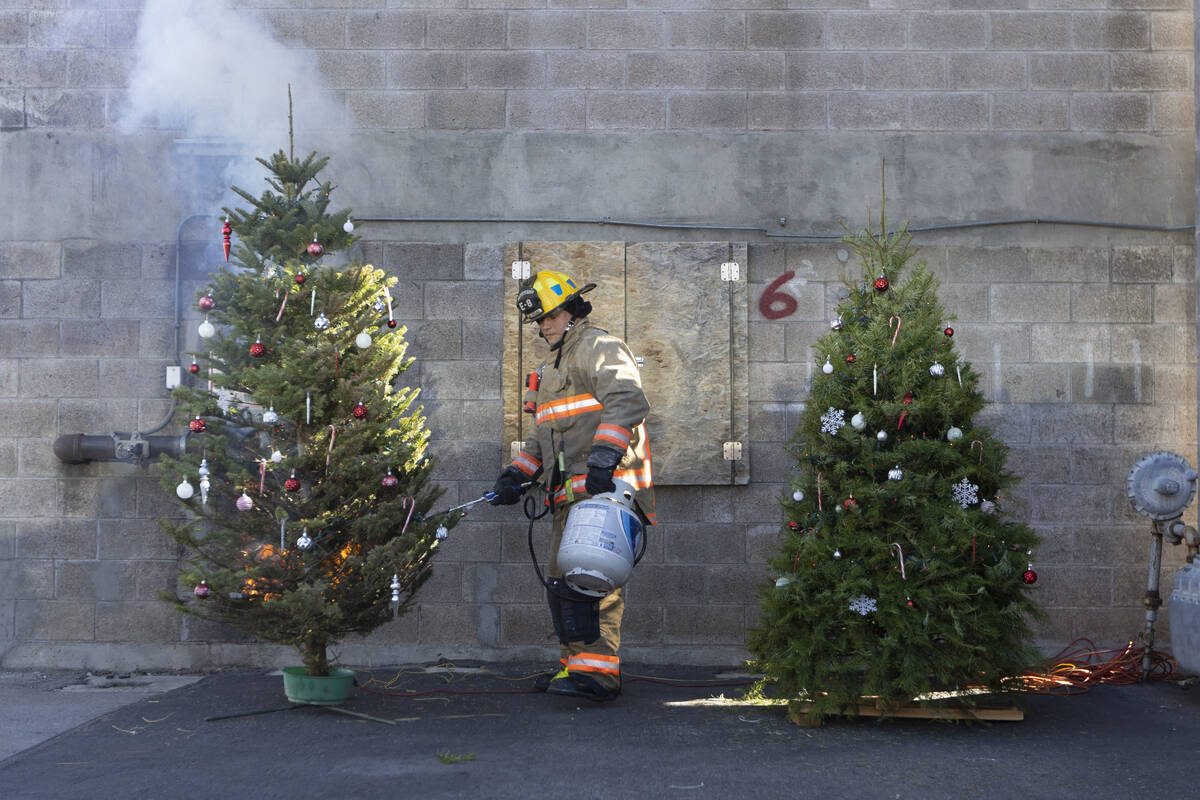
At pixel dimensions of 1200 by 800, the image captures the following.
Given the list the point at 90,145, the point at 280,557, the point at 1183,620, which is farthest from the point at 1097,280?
the point at 90,145

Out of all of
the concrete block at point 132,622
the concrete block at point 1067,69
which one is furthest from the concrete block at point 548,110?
the concrete block at point 132,622

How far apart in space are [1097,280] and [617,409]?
3328 millimetres

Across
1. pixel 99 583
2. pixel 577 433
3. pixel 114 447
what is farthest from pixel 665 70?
pixel 99 583

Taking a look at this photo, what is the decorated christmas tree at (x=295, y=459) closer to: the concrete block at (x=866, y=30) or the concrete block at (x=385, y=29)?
the concrete block at (x=385, y=29)

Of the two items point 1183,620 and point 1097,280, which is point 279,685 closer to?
point 1183,620

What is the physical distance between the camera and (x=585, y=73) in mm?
6766

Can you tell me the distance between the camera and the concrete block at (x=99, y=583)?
→ 21.7 ft

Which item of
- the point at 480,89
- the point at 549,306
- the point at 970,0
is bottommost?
the point at 549,306

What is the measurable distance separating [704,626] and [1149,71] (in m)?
4.30

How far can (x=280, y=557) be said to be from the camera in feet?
16.5

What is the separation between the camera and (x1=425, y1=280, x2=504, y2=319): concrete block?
22.0ft

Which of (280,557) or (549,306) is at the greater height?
(549,306)

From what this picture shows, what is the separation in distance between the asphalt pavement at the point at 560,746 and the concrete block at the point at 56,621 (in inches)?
22.4

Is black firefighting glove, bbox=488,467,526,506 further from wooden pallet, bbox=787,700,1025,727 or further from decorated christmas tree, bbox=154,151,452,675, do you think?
wooden pallet, bbox=787,700,1025,727
